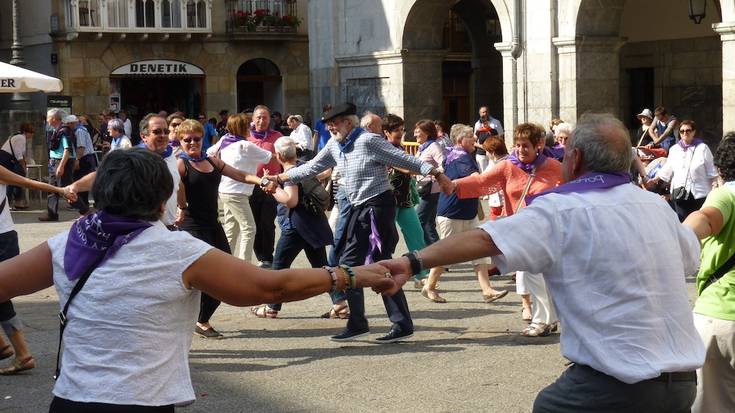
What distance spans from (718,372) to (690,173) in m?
7.33

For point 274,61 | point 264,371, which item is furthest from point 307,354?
point 274,61

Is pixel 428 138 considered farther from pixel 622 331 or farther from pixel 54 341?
pixel 622 331

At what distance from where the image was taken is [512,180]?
372 inches

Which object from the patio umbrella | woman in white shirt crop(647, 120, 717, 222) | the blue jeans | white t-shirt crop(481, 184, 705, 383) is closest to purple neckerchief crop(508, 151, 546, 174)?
the blue jeans

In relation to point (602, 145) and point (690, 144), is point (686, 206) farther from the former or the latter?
point (602, 145)

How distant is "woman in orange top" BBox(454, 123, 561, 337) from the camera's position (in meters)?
9.23

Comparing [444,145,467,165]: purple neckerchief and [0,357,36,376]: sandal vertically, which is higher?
[444,145,467,165]: purple neckerchief

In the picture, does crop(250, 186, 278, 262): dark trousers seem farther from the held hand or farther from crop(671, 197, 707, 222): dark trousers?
the held hand

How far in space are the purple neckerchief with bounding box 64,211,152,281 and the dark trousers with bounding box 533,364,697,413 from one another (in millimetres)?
1443

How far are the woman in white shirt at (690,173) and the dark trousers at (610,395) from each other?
8.67 m

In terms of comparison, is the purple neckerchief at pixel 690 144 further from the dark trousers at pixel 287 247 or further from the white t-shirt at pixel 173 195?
the white t-shirt at pixel 173 195

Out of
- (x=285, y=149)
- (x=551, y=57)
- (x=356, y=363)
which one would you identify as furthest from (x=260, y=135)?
(x=551, y=57)

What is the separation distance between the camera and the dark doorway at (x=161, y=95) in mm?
37625

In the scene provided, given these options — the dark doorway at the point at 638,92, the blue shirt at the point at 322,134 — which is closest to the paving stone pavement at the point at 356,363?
the blue shirt at the point at 322,134
